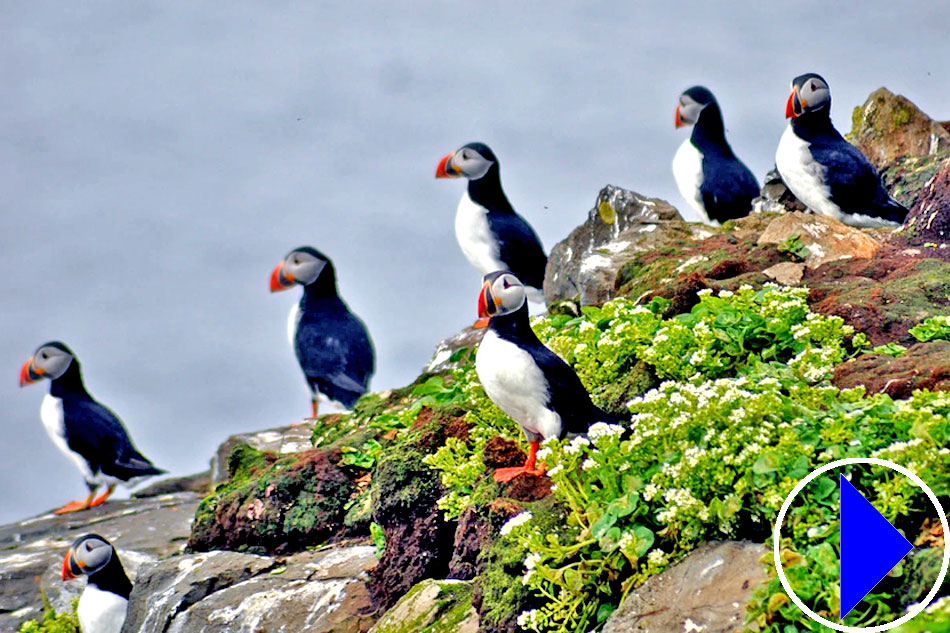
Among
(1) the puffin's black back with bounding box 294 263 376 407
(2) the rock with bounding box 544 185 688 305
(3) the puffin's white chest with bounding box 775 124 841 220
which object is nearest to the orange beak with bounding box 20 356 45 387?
(1) the puffin's black back with bounding box 294 263 376 407

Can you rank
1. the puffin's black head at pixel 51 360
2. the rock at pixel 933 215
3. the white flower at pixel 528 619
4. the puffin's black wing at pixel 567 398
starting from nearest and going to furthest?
the white flower at pixel 528 619
the puffin's black wing at pixel 567 398
the rock at pixel 933 215
the puffin's black head at pixel 51 360

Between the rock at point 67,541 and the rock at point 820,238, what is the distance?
578cm

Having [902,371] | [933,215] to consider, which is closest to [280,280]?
[933,215]

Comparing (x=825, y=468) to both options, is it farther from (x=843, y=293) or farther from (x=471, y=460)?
(x=843, y=293)

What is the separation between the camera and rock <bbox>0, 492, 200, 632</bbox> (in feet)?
37.1

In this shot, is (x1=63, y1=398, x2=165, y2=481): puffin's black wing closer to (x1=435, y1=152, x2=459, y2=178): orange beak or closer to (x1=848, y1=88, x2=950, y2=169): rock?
(x1=435, y1=152, x2=459, y2=178): orange beak

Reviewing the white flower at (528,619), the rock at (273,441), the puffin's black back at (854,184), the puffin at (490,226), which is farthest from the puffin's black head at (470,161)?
the white flower at (528,619)

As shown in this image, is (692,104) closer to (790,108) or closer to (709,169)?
(709,169)

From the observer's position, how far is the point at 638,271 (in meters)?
9.77

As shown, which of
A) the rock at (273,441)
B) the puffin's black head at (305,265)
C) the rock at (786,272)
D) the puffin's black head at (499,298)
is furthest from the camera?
the puffin's black head at (305,265)

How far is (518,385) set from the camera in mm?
6340

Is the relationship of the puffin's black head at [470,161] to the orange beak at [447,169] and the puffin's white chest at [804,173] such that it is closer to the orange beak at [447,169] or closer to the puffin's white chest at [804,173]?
the orange beak at [447,169]

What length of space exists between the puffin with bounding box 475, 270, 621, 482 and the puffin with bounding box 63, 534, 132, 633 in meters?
5.23

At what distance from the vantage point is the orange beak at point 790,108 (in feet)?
36.3
